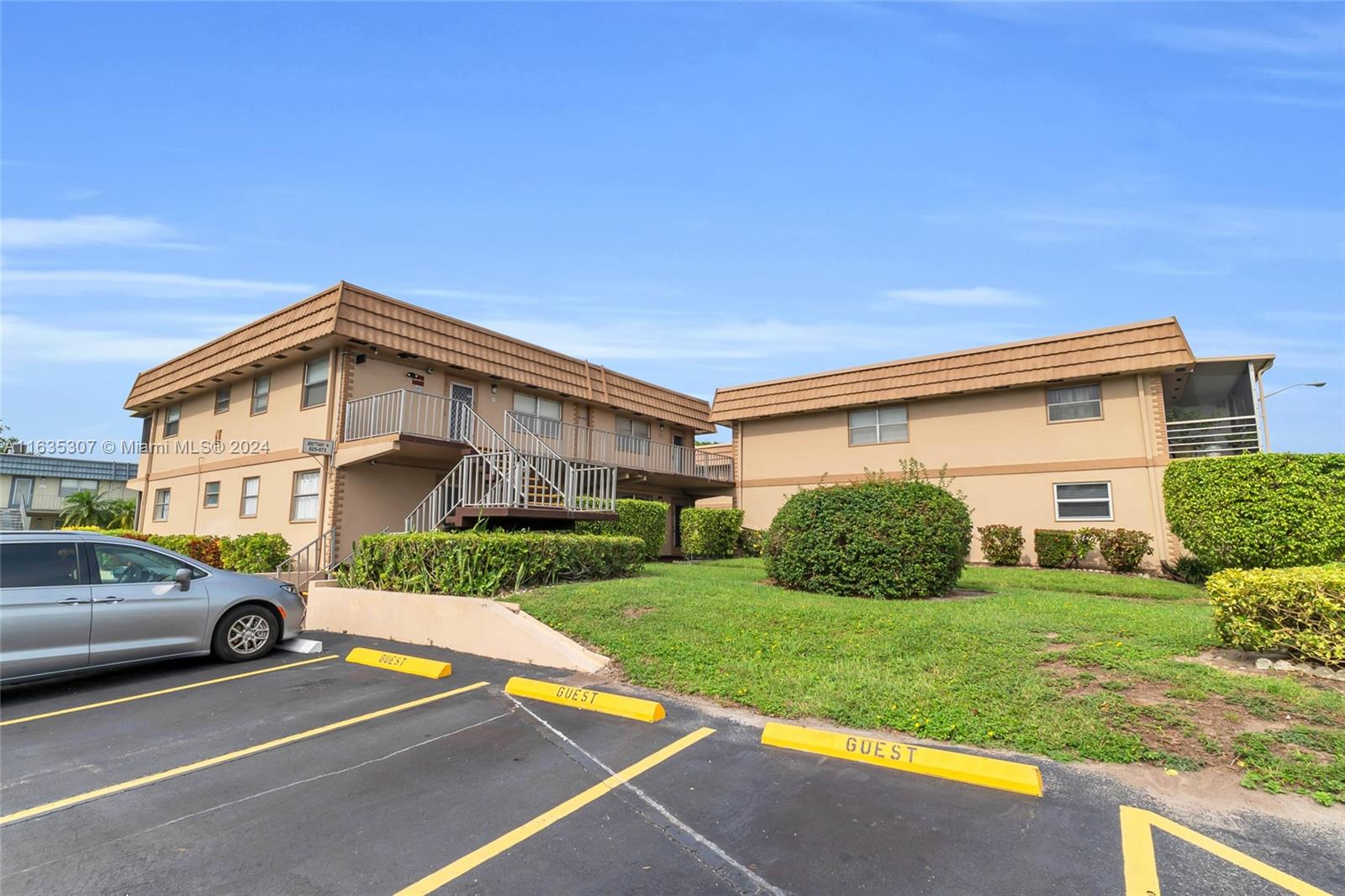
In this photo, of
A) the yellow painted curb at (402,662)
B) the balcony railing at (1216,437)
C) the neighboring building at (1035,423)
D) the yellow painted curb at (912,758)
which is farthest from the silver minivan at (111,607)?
the balcony railing at (1216,437)

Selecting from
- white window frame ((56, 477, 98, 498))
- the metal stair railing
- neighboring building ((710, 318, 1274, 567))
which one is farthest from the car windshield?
white window frame ((56, 477, 98, 498))

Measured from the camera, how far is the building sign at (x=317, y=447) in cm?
1457

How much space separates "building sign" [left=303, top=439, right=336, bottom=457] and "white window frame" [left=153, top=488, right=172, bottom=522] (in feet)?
33.4

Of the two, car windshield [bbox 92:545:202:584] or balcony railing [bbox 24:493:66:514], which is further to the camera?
balcony railing [bbox 24:493:66:514]

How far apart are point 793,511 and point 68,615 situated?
8.89m

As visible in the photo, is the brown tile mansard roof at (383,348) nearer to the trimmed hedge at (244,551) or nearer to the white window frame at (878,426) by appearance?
the trimmed hedge at (244,551)

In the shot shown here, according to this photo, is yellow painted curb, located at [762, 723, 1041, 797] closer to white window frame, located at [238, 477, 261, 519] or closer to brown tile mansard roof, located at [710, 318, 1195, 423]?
brown tile mansard roof, located at [710, 318, 1195, 423]

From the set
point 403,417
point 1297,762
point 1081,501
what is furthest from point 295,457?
point 1081,501

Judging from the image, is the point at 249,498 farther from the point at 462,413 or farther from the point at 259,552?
the point at 462,413

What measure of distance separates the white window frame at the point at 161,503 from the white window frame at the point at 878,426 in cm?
2145

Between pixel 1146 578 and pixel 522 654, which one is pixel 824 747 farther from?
pixel 1146 578

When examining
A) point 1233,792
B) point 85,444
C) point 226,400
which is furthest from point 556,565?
point 85,444

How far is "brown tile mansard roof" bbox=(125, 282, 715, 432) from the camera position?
1505cm

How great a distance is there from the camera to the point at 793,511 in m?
10.6
